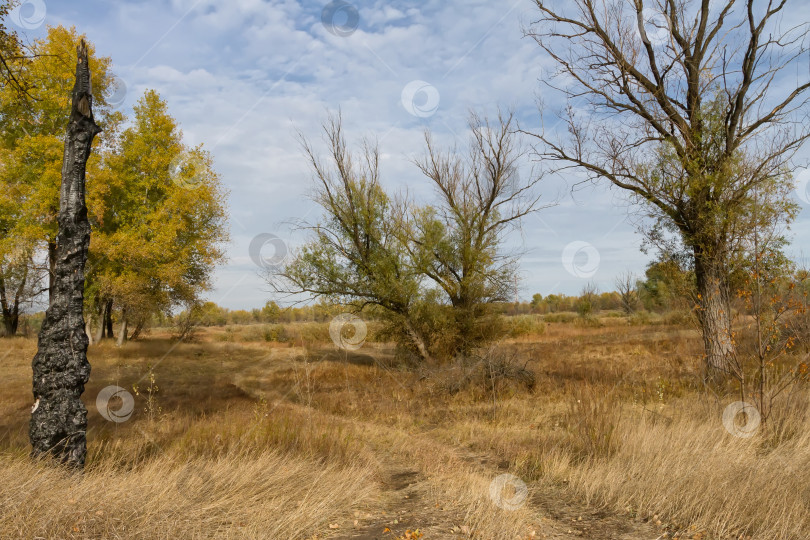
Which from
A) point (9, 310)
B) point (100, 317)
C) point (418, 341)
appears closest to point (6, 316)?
point (9, 310)

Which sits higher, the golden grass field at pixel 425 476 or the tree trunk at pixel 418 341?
the tree trunk at pixel 418 341

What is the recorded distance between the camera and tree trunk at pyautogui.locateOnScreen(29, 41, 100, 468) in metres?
5.25

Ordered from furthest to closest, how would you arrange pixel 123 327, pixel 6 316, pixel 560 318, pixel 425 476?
pixel 560 318 < pixel 6 316 < pixel 123 327 < pixel 425 476

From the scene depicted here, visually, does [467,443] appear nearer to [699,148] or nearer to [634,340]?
[699,148]

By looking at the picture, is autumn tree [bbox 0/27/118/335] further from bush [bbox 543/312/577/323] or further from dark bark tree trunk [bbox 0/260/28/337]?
bush [bbox 543/312/577/323]

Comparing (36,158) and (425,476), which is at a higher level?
(36,158)

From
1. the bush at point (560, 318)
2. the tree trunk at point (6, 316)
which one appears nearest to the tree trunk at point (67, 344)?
the tree trunk at point (6, 316)

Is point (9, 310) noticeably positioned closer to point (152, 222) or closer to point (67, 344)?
point (152, 222)

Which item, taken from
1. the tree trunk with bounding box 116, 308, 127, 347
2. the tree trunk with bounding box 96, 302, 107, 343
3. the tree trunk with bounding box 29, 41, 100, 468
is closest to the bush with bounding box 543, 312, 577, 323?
the tree trunk with bounding box 116, 308, 127, 347

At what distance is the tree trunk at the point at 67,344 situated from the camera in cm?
525

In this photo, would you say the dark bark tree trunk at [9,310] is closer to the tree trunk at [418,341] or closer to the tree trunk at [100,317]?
the tree trunk at [100,317]

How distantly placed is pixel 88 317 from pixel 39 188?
8.05 metres

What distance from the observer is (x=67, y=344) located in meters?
5.38

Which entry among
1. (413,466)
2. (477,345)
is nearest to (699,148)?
(413,466)
